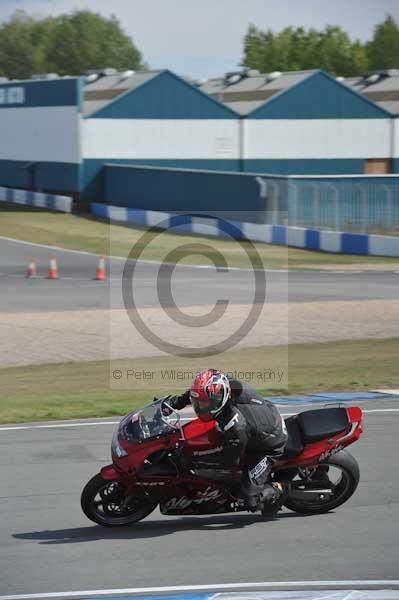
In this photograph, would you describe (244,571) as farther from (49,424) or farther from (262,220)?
(262,220)

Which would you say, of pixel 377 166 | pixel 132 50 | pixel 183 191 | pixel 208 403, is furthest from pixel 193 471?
pixel 132 50

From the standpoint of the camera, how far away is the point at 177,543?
27.1 ft

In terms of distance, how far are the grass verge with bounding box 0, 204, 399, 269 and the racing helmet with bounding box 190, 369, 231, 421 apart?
89.5 ft

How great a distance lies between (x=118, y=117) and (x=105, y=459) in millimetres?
44578

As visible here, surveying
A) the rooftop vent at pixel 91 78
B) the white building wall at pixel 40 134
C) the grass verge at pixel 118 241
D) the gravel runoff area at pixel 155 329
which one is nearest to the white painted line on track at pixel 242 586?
the gravel runoff area at pixel 155 329

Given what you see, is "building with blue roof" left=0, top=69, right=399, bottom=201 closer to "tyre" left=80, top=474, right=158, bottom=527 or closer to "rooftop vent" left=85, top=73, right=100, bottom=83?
"rooftop vent" left=85, top=73, right=100, bottom=83

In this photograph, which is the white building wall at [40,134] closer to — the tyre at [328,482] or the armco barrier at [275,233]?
the armco barrier at [275,233]

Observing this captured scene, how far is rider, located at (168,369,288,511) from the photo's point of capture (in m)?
8.36

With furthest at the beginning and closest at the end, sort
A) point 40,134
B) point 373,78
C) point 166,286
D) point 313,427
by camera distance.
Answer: point 373,78, point 40,134, point 166,286, point 313,427

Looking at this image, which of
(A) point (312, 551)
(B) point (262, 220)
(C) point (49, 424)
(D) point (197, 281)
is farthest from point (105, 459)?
(B) point (262, 220)

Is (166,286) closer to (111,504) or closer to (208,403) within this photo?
(111,504)

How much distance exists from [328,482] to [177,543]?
5.26 ft

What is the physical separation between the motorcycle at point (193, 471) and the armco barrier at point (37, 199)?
43079mm

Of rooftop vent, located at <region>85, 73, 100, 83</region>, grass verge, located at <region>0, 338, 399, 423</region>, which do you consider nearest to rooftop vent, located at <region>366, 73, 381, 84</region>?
rooftop vent, located at <region>85, 73, 100, 83</region>
